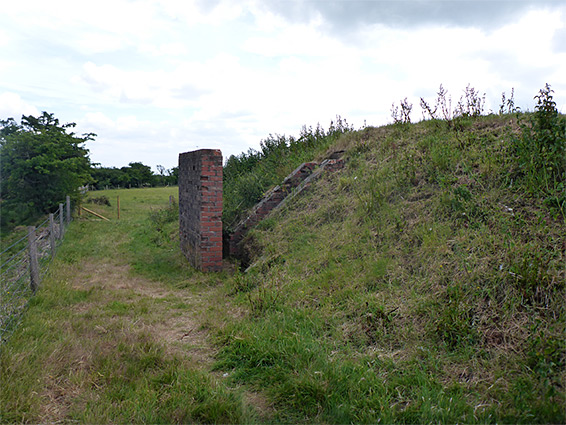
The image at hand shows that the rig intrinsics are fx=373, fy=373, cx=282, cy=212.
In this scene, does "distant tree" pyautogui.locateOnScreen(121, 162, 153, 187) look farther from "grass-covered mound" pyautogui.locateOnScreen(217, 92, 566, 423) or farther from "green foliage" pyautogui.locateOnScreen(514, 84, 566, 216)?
"green foliage" pyautogui.locateOnScreen(514, 84, 566, 216)

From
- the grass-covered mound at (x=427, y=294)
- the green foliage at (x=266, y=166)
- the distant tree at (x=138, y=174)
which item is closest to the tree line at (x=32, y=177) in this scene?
the green foliage at (x=266, y=166)

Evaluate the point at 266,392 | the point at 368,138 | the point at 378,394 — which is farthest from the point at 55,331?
the point at 368,138

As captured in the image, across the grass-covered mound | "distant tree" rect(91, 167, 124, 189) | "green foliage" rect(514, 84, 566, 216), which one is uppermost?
"distant tree" rect(91, 167, 124, 189)

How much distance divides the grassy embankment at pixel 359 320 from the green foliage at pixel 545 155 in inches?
2.4

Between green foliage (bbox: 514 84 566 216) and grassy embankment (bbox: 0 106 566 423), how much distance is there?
0.06m

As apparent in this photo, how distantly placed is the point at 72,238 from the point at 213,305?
29.1ft

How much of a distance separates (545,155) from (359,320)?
129 inches

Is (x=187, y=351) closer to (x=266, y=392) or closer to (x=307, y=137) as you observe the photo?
(x=266, y=392)

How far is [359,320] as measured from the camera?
166 inches

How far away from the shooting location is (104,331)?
4566 mm

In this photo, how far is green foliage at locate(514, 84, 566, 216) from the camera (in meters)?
4.47

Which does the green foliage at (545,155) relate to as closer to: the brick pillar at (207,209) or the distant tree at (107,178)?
the brick pillar at (207,209)

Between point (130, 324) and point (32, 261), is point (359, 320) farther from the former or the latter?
point (32, 261)

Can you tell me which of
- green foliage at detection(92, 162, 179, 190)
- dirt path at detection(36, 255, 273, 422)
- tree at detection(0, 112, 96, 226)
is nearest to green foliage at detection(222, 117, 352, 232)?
dirt path at detection(36, 255, 273, 422)
